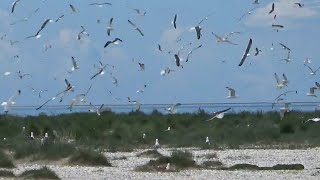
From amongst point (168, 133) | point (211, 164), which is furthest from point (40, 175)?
point (168, 133)

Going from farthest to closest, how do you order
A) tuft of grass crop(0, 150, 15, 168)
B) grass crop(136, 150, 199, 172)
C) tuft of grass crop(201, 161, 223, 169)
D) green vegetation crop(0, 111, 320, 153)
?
green vegetation crop(0, 111, 320, 153), tuft of grass crop(201, 161, 223, 169), tuft of grass crop(0, 150, 15, 168), grass crop(136, 150, 199, 172)

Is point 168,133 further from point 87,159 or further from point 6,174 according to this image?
point 6,174

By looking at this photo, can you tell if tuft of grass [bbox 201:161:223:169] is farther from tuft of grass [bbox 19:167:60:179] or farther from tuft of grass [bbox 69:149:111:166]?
tuft of grass [bbox 19:167:60:179]

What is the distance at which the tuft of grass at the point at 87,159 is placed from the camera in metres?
34.2

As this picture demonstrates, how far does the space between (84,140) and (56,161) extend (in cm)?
1816

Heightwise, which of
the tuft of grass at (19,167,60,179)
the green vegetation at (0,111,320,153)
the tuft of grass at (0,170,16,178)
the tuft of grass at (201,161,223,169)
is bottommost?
the green vegetation at (0,111,320,153)

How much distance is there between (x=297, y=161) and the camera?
37.2m

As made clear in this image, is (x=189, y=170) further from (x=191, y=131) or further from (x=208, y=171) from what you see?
(x=191, y=131)

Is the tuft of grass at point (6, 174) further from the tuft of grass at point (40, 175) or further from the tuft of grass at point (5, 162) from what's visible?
the tuft of grass at point (5, 162)

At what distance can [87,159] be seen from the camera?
Result: 113 feet

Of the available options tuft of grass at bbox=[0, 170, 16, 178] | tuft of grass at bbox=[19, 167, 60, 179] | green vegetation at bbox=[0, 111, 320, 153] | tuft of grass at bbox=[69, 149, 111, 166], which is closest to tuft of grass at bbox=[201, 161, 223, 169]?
tuft of grass at bbox=[69, 149, 111, 166]

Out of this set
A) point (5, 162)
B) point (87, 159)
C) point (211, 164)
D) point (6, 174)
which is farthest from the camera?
point (211, 164)

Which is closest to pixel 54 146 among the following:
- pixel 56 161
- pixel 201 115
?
pixel 56 161

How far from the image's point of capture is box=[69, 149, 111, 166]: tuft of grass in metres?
34.2
